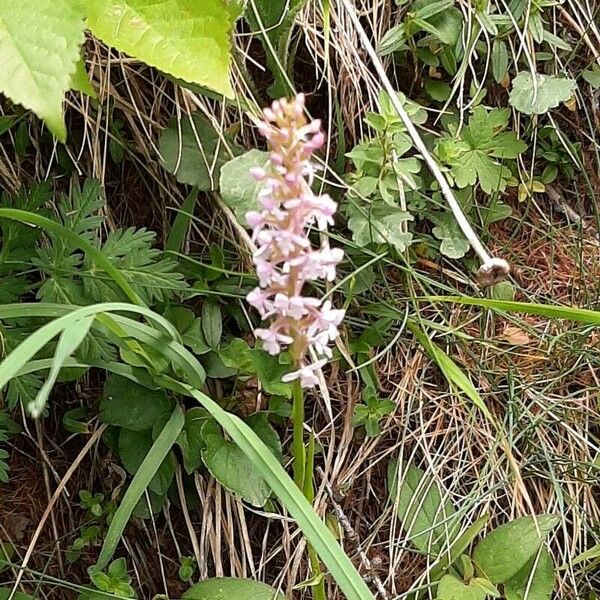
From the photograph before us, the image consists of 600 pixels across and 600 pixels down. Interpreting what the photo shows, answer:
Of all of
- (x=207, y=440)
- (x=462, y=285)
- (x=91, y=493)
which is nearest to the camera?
(x=207, y=440)

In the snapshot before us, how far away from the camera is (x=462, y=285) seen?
1.33 meters

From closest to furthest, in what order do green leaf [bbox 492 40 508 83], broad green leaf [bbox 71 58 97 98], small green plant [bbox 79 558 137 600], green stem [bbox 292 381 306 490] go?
green stem [bbox 292 381 306 490]
broad green leaf [bbox 71 58 97 98]
small green plant [bbox 79 558 137 600]
green leaf [bbox 492 40 508 83]

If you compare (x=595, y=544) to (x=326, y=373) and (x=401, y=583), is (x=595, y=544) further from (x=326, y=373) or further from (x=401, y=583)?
(x=326, y=373)

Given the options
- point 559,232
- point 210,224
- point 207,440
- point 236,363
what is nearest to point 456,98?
point 559,232

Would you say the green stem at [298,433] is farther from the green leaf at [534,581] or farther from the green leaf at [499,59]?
the green leaf at [499,59]

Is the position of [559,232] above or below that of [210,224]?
below

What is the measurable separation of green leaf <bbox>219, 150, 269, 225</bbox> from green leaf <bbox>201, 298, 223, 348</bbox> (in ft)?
0.47

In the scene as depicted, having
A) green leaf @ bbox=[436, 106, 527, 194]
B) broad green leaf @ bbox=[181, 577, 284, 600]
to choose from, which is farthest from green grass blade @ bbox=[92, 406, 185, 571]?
green leaf @ bbox=[436, 106, 527, 194]

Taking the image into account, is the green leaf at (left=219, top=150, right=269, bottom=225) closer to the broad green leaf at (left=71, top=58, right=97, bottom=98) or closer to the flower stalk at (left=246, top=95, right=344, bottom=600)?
the broad green leaf at (left=71, top=58, right=97, bottom=98)

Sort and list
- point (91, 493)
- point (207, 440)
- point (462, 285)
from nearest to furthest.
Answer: point (207, 440)
point (91, 493)
point (462, 285)

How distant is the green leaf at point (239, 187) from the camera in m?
1.12

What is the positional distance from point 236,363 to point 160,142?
34 centimetres

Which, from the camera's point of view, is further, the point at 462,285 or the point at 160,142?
the point at 462,285

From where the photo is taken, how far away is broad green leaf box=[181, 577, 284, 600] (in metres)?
1.09
